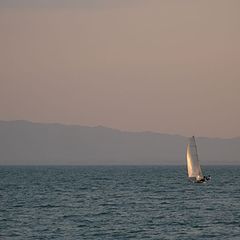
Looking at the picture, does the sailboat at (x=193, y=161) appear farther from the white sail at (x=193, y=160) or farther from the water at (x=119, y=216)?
the water at (x=119, y=216)

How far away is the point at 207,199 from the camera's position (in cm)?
10612

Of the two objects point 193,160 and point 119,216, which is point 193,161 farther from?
point 119,216

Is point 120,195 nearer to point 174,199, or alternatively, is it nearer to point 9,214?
point 174,199

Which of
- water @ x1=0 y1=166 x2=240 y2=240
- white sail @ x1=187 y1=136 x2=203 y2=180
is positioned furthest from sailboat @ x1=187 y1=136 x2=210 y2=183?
water @ x1=0 y1=166 x2=240 y2=240

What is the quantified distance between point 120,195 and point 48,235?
4845cm

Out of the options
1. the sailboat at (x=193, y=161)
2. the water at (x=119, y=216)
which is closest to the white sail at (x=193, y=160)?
the sailboat at (x=193, y=161)

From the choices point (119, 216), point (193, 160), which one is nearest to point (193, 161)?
point (193, 160)

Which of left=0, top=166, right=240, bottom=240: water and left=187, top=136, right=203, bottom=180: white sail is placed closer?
left=0, top=166, right=240, bottom=240: water

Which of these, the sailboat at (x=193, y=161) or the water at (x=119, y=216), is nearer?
the water at (x=119, y=216)

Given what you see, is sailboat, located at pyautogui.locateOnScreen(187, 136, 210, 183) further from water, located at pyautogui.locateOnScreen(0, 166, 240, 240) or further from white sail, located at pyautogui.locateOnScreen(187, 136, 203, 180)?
water, located at pyautogui.locateOnScreen(0, 166, 240, 240)

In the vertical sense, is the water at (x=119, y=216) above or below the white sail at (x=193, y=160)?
below

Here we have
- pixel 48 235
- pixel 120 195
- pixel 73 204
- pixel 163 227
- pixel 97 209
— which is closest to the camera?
pixel 48 235

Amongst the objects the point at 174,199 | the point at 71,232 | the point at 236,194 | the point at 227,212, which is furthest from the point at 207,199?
the point at 71,232

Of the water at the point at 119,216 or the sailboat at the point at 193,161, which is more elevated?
the sailboat at the point at 193,161
